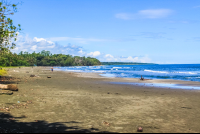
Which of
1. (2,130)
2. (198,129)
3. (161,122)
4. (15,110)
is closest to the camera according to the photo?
(2,130)

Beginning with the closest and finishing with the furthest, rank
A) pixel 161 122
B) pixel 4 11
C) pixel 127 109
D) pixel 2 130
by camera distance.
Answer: pixel 2 130
pixel 161 122
pixel 127 109
pixel 4 11

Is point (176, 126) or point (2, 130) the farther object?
point (176, 126)

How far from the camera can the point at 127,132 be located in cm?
786

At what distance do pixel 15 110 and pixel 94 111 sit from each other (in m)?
4.49

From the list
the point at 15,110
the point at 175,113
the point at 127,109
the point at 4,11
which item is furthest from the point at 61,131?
the point at 4,11

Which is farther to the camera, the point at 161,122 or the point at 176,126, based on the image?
the point at 161,122

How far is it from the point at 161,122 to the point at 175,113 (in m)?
2.31

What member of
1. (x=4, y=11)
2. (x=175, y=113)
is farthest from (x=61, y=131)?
(x=4, y=11)

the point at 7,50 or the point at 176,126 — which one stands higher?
the point at 7,50

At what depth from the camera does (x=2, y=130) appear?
24.3 ft

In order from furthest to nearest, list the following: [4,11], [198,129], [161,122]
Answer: [4,11] → [161,122] → [198,129]

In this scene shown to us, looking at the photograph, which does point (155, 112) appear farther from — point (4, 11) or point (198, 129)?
point (4, 11)

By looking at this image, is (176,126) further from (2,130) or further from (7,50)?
(7,50)

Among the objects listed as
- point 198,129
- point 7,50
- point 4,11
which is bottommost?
point 198,129
